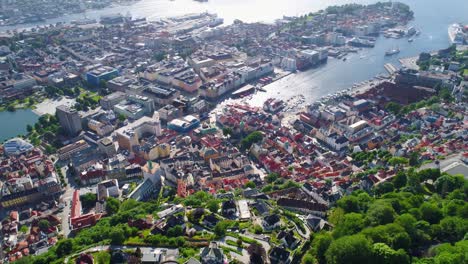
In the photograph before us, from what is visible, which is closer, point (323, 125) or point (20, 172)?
point (20, 172)

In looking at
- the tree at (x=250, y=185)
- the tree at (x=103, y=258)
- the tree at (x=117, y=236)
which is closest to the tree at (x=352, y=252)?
the tree at (x=103, y=258)

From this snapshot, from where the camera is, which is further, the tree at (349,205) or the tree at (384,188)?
the tree at (384,188)

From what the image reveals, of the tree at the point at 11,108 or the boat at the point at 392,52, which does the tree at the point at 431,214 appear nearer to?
the boat at the point at 392,52

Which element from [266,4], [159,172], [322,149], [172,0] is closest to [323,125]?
[322,149]

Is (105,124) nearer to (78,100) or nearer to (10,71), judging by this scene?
(78,100)

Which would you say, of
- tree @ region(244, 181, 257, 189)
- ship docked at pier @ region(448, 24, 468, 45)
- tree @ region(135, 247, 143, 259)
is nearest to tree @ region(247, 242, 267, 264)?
tree @ region(135, 247, 143, 259)

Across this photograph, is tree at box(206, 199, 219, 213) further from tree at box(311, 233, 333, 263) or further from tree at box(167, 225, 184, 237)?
tree at box(311, 233, 333, 263)
